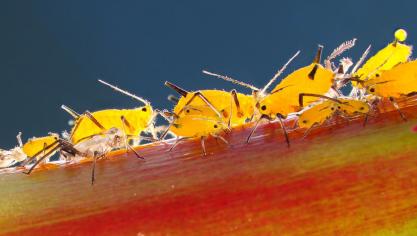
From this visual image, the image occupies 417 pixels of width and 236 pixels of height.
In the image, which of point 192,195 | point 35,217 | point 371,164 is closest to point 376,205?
point 371,164

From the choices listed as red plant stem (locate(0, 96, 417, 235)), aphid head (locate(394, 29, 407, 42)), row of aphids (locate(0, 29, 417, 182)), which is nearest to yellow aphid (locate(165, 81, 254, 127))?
row of aphids (locate(0, 29, 417, 182))

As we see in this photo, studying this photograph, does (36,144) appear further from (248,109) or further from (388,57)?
(388,57)

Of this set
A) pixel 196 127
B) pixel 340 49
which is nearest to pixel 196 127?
pixel 196 127

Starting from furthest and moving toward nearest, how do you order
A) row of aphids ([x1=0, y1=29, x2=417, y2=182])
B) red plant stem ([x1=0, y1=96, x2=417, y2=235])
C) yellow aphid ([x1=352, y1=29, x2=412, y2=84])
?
yellow aphid ([x1=352, y1=29, x2=412, y2=84]) → row of aphids ([x1=0, y1=29, x2=417, y2=182]) → red plant stem ([x1=0, y1=96, x2=417, y2=235])

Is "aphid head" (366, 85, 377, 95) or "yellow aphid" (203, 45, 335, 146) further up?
"yellow aphid" (203, 45, 335, 146)

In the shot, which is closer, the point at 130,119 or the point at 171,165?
the point at 171,165

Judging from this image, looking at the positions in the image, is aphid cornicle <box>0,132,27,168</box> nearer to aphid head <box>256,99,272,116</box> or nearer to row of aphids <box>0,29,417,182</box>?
row of aphids <box>0,29,417,182</box>

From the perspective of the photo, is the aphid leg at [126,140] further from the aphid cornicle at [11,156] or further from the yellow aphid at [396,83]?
the yellow aphid at [396,83]

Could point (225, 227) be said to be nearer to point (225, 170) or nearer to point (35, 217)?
point (225, 170)
